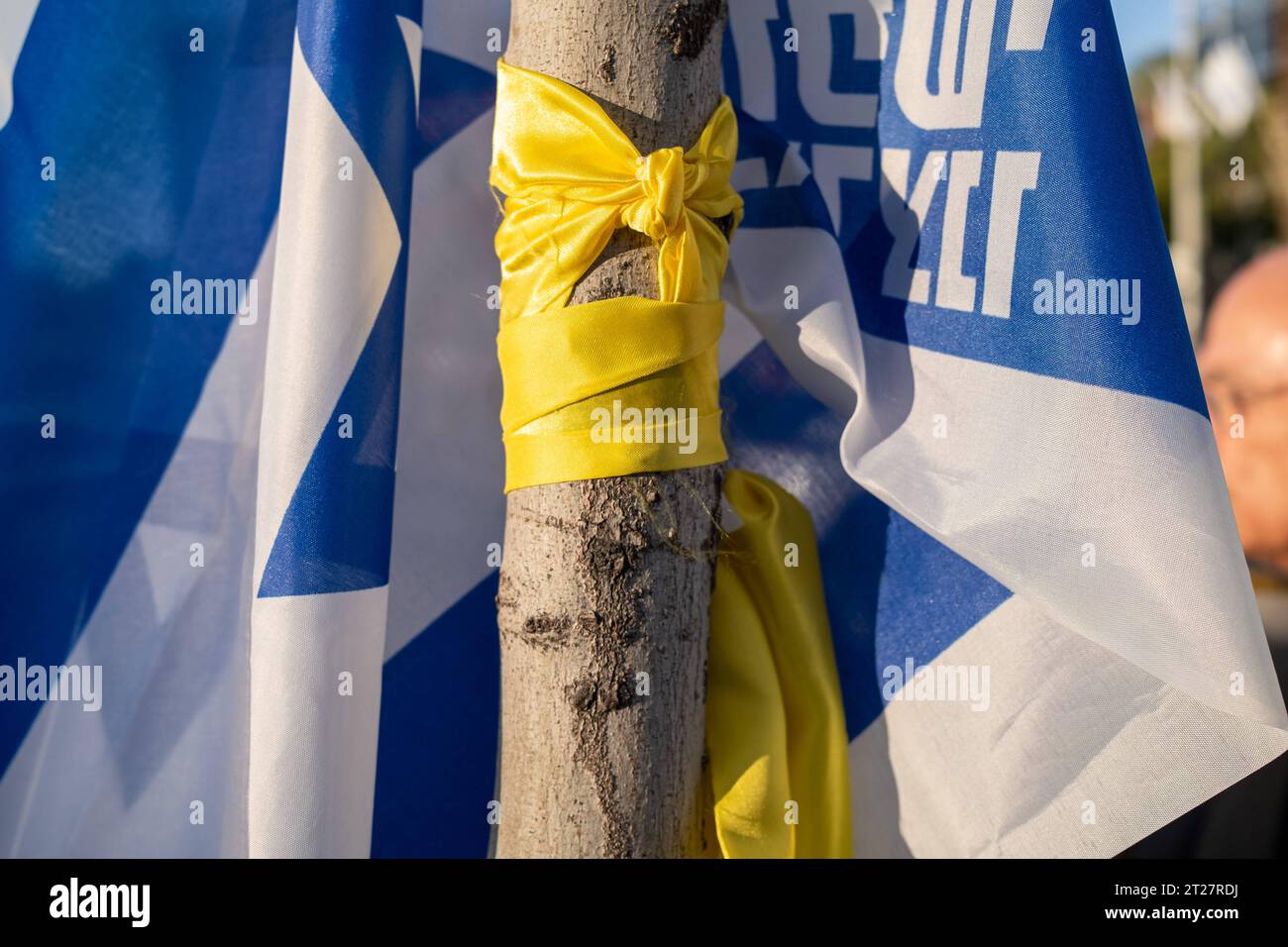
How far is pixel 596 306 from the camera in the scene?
130 centimetres

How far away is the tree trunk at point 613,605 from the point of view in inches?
49.8

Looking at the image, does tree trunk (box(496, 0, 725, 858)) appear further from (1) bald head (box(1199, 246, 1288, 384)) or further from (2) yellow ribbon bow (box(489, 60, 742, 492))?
(1) bald head (box(1199, 246, 1288, 384))

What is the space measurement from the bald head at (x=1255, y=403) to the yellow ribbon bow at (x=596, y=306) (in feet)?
9.61

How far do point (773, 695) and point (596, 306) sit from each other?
55cm

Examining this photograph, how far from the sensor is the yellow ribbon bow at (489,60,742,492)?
4.22 feet

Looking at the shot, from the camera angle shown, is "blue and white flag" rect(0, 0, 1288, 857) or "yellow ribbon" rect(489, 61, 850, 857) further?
"blue and white flag" rect(0, 0, 1288, 857)

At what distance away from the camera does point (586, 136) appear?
1292 mm

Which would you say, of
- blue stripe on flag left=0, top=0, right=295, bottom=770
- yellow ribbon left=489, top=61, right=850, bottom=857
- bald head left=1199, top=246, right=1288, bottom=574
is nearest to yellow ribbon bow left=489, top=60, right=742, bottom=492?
yellow ribbon left=489, top=61, right=850, bottom=857

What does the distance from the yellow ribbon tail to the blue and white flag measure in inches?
4.1

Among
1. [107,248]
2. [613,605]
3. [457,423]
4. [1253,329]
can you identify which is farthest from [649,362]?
[1253,329]

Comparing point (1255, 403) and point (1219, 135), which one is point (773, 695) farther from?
point (1219, 135)

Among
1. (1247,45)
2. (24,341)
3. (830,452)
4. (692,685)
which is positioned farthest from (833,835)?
(1247,45)

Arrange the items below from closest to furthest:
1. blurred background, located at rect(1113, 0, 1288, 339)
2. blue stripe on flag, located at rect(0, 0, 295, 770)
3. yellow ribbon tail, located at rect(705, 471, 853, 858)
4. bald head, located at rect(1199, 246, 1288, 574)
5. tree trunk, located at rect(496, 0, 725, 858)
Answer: tree trunk, located at rect(496, 0, 725, 858)
yellow ribbon tail, located at rect(705, 471, 853, 858)
blue stripe on flag, located at rect(0, 0, 295, 770)
bald head, located at rect(1199, 246, 1288, 574)
blurred background, located at rect(1113, 0, 1288, 339)
